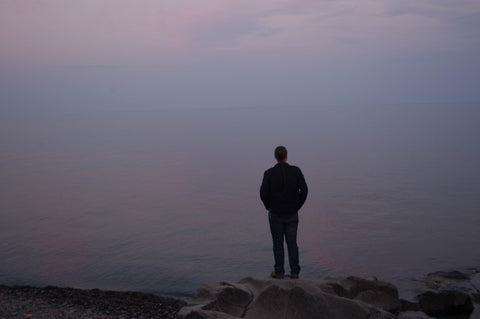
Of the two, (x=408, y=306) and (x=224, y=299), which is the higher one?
(x=224, y=299)

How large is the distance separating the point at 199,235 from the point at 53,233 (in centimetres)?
592

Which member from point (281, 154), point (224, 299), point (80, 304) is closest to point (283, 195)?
point (281, 154)

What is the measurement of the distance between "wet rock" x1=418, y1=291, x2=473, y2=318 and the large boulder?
0.95m

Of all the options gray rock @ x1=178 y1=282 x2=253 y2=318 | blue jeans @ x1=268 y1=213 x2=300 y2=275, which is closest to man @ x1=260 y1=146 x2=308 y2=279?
blue jeans @ x1=268 y1=213 x2=300 y2=275

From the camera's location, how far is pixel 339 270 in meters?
13.8

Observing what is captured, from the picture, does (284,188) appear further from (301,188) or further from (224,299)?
(224,299)

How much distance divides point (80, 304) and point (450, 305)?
25.1ft

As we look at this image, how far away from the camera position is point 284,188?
8914 millimetres

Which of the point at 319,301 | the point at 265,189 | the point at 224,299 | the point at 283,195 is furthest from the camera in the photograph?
the point at 265,189

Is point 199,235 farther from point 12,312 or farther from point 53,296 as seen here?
point 12,312

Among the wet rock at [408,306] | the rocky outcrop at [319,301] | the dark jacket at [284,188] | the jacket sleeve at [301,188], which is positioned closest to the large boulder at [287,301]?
the rocky outcrop at [319,301]

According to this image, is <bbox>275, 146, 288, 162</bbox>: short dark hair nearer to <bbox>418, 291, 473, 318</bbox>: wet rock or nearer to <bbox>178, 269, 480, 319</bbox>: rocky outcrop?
<bbox>178, 269, 480, 319</bbox>: rocky outcrop

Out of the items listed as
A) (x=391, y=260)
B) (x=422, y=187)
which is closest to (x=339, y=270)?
(x=391, y=260)

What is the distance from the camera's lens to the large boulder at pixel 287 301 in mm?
7680
